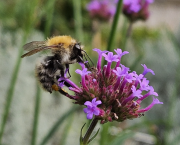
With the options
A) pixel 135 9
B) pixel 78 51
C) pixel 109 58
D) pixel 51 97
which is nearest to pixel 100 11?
pixel 135 9

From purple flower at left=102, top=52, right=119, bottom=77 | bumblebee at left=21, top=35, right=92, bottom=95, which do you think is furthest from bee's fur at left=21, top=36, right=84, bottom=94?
purple flower at left=102, top=52, right=119, bottom=77

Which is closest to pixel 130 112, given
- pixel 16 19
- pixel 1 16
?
pixel 16 19

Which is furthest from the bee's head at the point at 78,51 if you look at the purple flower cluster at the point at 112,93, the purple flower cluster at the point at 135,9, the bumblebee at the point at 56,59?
the purple flower cluster at the point at 135,9

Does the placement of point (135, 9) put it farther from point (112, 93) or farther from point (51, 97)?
point (51, 97)

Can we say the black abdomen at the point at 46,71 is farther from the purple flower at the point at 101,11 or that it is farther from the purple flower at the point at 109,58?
the purple flower at the point at 101,11

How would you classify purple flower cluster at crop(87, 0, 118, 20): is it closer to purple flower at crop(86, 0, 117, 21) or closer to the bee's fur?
purple flower at crop(86, 0, 117, 21)
